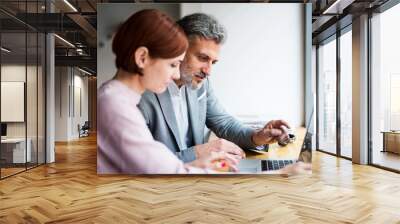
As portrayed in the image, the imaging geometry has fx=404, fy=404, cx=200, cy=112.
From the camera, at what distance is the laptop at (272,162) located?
5.84m

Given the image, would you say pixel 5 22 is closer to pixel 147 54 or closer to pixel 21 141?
pixel 21 141

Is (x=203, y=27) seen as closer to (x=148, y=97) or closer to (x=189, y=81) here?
(x=189, y=81)

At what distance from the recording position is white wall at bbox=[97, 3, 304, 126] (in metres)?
5.89

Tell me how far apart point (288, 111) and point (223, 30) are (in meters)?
1.53

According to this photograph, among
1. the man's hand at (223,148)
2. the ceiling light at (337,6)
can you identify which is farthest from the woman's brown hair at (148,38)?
the ceiling light at (337,6)

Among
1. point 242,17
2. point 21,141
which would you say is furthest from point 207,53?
point 21,141

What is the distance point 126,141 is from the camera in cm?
549

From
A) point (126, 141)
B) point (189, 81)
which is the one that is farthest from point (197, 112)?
point (126, 141)

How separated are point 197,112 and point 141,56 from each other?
1123mm

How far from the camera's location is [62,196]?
200 inches

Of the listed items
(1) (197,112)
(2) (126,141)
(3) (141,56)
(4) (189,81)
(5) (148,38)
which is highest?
(5) (148,38)

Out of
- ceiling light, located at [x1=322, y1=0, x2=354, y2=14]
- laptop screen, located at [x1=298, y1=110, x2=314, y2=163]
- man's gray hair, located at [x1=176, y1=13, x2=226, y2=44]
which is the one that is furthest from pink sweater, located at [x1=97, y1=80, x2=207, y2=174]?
ceiling light, located at [x1=322, y1=0, x2=354, y2=14]

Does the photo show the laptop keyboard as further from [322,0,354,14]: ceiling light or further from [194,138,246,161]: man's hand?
[322,0,354,14]: ceiling light

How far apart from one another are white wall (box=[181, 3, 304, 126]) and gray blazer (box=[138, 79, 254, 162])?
169mm
